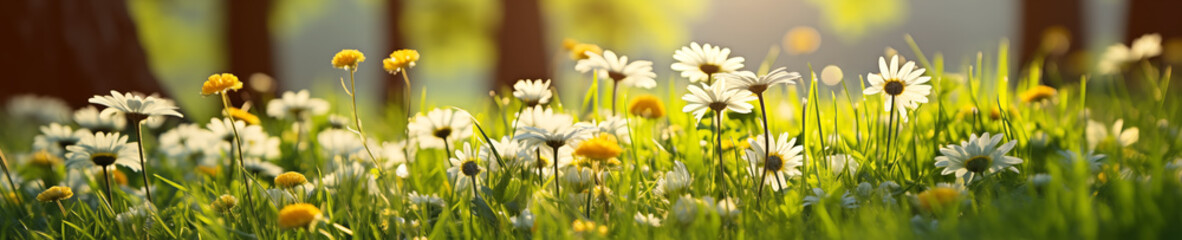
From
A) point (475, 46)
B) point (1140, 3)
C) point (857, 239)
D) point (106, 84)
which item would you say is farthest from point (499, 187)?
point (475, 46)

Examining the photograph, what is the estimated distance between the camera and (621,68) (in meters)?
1.75

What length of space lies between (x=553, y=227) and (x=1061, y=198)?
0.76 meters

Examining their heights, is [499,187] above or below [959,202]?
below

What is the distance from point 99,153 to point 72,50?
3924 mm

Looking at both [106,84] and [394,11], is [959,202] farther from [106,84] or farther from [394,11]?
[394,11]

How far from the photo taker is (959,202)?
126 cm

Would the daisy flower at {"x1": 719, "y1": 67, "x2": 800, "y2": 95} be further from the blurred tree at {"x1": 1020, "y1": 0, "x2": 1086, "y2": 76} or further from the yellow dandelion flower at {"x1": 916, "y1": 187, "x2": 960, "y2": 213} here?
the blurred tree at {"x1": 1020, "y1": 0, "x2": 1086, "y2": 76}

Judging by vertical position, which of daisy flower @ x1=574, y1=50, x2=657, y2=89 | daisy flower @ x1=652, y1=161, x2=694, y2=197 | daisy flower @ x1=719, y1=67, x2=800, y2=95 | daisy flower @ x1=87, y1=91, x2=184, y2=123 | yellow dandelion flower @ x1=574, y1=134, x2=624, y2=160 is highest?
daisy flower @ x1=719, y1=67, x2=800, y2=95

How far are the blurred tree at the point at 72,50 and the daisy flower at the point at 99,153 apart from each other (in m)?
3.75

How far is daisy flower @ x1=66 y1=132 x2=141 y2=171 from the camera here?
1.71 meters

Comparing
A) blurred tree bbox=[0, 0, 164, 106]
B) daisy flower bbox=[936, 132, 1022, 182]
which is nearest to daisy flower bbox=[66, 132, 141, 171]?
daisy flower bbox=[936, 132, 1022, 182]

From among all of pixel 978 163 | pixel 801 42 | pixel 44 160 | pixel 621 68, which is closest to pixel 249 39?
pixel 44 160

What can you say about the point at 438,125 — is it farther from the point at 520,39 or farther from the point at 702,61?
the point at 520,39

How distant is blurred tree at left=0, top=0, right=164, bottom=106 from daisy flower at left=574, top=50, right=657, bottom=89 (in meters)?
4.35
